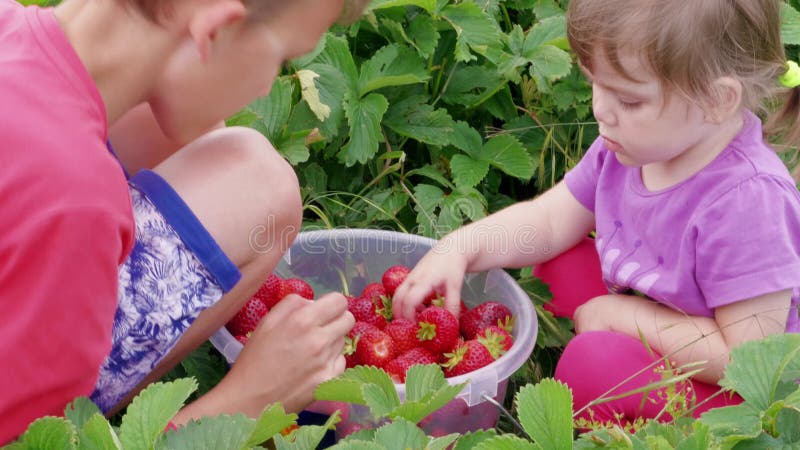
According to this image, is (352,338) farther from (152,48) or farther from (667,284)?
(152,48)

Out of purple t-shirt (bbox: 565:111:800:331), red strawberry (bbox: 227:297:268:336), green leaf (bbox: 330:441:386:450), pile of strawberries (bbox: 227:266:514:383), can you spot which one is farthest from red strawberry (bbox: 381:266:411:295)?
green leaf (bbox: 330:441:386:450)

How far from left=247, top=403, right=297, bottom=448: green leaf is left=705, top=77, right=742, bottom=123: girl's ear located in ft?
2.97

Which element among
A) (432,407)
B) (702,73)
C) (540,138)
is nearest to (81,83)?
(432,407)

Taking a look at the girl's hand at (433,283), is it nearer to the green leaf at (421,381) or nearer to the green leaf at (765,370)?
the green leaf at (421,381)

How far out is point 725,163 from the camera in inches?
63.9

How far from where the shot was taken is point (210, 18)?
1.18 meters

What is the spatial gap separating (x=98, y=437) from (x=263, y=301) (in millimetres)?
885

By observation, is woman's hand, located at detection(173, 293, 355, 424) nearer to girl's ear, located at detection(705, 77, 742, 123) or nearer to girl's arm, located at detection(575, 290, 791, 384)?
girl's arm, located at detection(575, 290, 791, 384)

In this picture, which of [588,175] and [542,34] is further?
[542,34]

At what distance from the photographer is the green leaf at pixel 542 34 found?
2262mm

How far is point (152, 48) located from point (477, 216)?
95 centimetres

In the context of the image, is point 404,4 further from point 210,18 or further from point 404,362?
point 210,18

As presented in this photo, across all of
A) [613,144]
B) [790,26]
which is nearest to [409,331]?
[613,144]

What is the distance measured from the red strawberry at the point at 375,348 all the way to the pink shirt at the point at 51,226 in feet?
1.86
